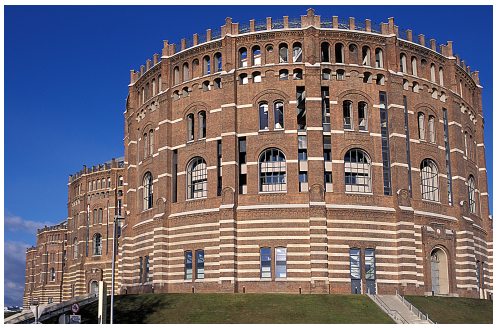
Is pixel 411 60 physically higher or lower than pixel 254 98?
higher

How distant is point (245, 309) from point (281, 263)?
7.51 m

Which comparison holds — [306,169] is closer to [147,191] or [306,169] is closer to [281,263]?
[281,263]

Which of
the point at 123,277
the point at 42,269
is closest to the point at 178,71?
the point at 123,277

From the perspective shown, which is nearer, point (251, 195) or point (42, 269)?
point (251, 195)

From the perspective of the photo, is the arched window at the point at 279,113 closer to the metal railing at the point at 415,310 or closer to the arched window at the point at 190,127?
the arched window at the point at 190,127

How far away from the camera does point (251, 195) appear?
2200 inches

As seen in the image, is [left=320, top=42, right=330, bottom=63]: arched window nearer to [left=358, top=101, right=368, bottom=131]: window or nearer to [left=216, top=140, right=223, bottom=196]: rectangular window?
[left=358, top=101, right=368, bottom=131]: window

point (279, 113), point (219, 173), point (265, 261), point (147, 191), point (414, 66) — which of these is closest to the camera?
point (265, 261)

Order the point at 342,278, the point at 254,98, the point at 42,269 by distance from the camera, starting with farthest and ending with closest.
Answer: the point at 42,269 → the point at 254,98 → the point at 342,278

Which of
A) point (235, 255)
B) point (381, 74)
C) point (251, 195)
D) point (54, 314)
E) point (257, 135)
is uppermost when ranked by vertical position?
point (381, 74)

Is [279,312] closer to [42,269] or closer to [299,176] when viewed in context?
[299,176]

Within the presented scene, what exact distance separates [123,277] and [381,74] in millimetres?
28521

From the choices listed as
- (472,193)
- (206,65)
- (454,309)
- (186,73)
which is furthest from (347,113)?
(454,309)

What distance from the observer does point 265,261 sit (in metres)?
54.5
